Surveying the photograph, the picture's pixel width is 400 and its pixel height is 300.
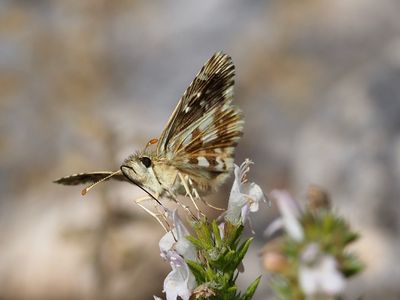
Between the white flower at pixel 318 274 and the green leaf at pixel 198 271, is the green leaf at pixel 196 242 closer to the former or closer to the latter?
the green leaf at pixel 198 271

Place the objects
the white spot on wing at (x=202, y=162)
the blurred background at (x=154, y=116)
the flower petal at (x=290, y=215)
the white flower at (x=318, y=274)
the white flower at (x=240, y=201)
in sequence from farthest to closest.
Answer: the blurred background at (x=154, y=116) → the white spot on wing at (x=202, y=162) → the white flower at (x=240, y=201) → the flower petal at (x=290, y=215) → the white flower at (x=318, y=274)

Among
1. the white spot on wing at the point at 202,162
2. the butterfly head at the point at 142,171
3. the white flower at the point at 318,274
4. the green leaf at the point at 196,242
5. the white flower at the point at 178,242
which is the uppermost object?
the butterfly head at the point at 142,171

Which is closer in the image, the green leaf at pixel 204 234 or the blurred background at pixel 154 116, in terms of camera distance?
the green leaf at pixel 204 234


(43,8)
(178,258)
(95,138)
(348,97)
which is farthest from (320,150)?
(178,258)

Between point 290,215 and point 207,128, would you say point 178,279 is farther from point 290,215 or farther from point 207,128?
point 207,128

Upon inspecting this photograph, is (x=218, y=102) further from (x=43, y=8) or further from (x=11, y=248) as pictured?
(x=43, y=8)

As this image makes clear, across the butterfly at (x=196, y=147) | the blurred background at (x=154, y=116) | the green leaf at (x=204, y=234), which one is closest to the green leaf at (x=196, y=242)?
the green leaf at (x=204, y=234)
